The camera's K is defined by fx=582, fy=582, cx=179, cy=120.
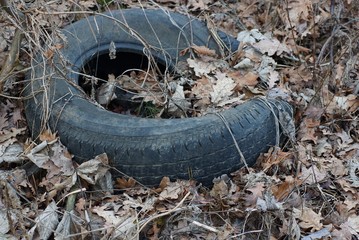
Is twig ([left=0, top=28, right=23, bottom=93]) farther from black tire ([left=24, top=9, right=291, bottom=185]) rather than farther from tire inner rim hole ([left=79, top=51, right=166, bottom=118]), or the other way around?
tire inner rim hole ([left=79, top=51, right=166, bottom=118])

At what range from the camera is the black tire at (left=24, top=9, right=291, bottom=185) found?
3.79 meters

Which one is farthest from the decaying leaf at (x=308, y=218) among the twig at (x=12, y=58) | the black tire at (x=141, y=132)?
the twig at (x=12, y=58)

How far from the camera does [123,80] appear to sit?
475 centimetres

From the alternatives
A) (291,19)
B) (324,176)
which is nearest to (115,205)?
(324,176)

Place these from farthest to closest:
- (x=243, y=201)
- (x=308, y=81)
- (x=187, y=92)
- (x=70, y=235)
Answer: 1. (x=308, y=81)
2. (x=187, y=92)
3. (x=243, y=201)
4. (x=70, y=235)

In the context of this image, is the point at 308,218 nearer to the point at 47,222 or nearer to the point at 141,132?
the point at 141,132

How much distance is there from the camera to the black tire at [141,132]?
379 cm

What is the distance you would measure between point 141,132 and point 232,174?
26.8 inches

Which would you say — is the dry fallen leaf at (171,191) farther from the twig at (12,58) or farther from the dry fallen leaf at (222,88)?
the twig at (12,58)

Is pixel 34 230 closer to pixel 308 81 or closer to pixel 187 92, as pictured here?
pixel 187 92

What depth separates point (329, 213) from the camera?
390 cm

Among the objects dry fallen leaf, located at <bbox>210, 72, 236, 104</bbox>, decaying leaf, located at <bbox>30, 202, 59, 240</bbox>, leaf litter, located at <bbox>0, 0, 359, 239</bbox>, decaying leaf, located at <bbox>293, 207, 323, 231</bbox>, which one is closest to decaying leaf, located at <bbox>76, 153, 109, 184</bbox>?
leaf litter, located at <bbox>0, 0, 359, 239</bbox>

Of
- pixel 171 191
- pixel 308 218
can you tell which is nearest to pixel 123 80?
pixel 171 191

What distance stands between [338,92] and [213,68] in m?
1.06
